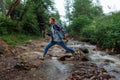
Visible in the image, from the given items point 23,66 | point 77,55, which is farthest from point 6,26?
point 23,66

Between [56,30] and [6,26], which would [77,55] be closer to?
[56,30]

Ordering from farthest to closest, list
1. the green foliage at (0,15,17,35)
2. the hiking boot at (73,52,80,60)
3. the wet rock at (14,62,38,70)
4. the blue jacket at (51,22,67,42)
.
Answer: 1. the green foliage at (0,15,17,35)
2. the hiking boot at (73,52,80,60)
3. the blue jacket at (51,22,67,42)
4. the wet rock at (14,62,38,70)

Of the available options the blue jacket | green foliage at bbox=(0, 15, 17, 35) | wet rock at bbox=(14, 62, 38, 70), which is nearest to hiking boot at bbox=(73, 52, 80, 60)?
the blue jacket

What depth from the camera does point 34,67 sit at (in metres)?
7.88

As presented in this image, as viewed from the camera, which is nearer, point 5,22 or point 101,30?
point 101,30

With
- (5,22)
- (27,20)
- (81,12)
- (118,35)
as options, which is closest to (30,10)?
(27,20)

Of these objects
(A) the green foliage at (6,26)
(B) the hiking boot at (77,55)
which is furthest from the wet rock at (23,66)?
(A) the green foliage at (6,26)

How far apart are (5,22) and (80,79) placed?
1433cm

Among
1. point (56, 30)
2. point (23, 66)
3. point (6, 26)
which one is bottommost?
point (23, 66)

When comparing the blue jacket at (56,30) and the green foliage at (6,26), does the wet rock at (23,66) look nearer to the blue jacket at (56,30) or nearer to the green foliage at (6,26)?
the blue jacket at (56,30)

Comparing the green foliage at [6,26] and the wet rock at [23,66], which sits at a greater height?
the green foliage at [6,26]

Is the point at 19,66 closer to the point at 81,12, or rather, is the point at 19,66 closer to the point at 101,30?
the point at 101,30

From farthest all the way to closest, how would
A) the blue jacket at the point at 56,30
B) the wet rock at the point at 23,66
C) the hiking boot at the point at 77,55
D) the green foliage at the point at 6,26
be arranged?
the green foliage at the point at 6,26
the hiking boot at the point at 77,55
the blue jacket at the point at 56,30
the wet rock at the point at 23,66

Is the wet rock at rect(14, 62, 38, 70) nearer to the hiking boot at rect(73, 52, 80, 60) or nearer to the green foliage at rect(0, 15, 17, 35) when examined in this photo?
the hiking boot at rect(73, 52, 80, 60)
